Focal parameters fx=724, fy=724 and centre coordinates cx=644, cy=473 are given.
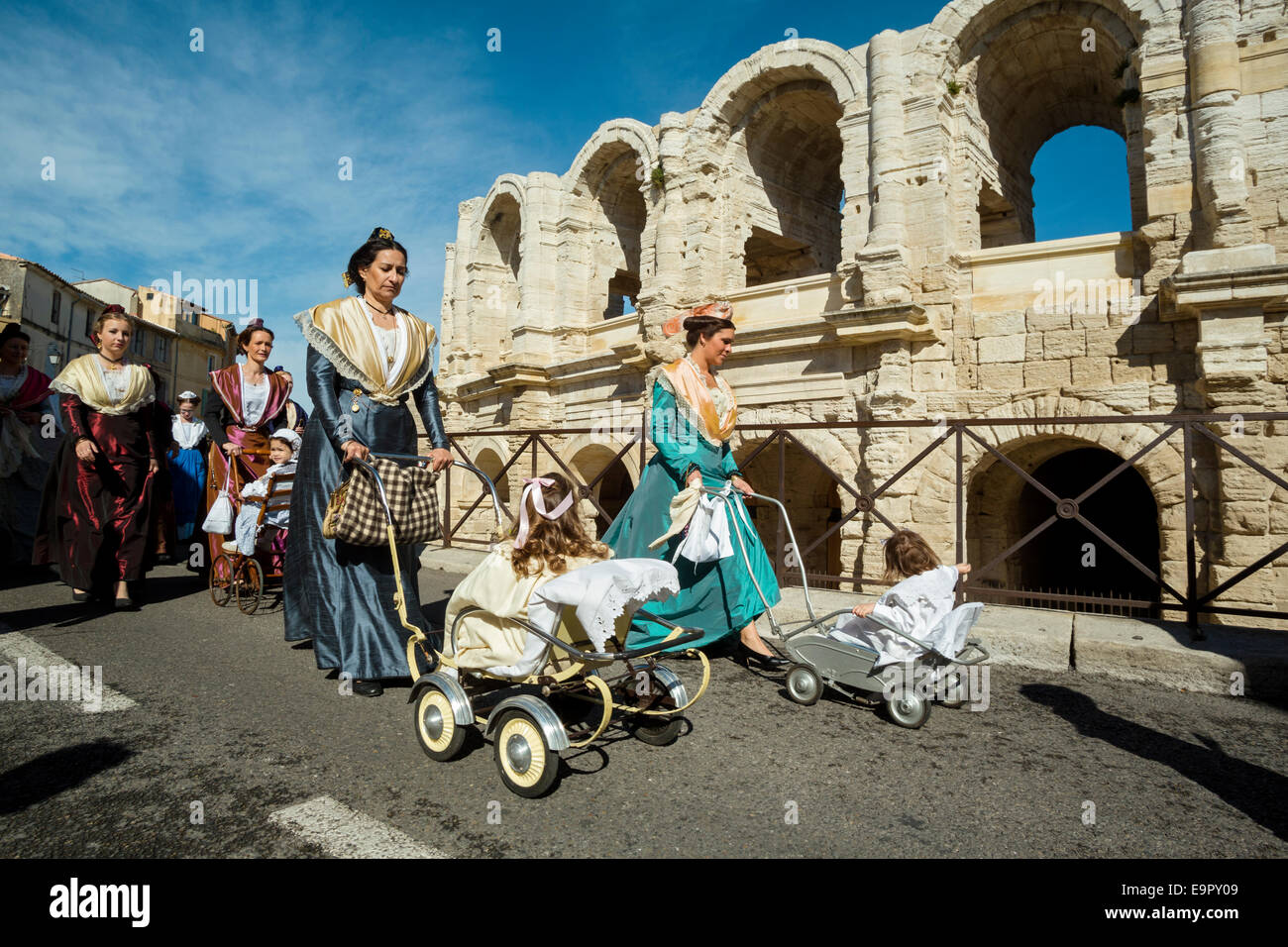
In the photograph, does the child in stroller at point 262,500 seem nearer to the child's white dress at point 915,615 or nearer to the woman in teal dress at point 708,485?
→ the woman in teal dress at point 708,485

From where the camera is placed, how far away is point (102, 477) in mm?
5762

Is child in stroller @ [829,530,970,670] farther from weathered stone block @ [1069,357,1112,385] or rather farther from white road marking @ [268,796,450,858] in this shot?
weathered stone block @ [1069,357,1112,385]

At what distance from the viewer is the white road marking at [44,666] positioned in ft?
10.9

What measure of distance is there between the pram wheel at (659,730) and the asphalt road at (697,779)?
4 cm

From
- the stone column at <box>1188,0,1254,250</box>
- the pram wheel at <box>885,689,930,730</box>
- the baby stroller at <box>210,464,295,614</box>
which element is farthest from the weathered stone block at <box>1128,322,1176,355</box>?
the baby stroller at <box>210,464,295,614</box>

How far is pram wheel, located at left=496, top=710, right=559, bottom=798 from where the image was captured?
2482 mm

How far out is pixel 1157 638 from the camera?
163 inches

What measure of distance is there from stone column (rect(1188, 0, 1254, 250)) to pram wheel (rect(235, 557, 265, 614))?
9.79m

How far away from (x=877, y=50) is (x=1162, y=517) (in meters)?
7.06

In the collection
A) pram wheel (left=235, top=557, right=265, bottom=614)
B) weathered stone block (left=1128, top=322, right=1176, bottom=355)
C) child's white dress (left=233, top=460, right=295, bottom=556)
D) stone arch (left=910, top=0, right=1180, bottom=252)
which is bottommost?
pram wheel (left=235, top=557, right=265, bottom=614)

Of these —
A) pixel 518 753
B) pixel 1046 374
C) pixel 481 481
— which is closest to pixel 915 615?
pixel 518 753

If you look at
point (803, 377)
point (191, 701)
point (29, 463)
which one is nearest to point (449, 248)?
point (803, 377)

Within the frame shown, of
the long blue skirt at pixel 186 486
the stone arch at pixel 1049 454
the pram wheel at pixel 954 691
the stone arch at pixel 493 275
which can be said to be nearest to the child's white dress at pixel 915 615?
the pram wheel at pixel 954 691
